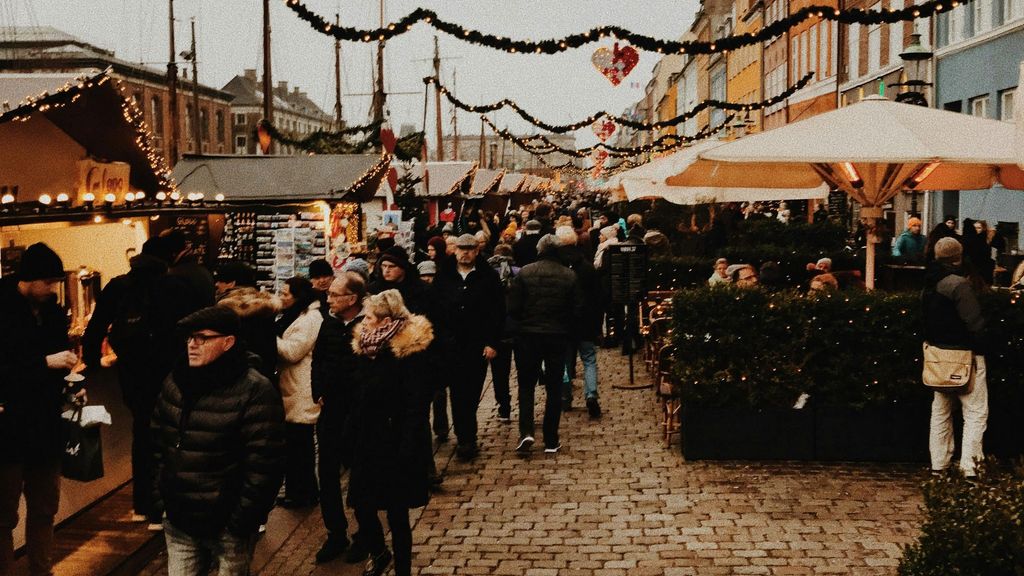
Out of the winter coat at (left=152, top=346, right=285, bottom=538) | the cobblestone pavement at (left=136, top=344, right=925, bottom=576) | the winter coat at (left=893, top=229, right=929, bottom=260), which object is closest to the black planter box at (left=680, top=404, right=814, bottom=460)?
the cobblestone pavement at (left=136, top=344, right=925, bottom=576)

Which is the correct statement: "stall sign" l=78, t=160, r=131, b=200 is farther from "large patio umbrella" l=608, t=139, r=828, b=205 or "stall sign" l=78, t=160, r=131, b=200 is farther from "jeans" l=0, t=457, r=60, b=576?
"large patio umbrella" l=608, t=139, r=828, b=205

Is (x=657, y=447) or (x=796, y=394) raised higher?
(x=796, y=394)

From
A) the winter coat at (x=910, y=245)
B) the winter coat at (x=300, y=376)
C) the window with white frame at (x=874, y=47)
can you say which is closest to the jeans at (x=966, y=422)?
the winter coat at (x=300, y=376)

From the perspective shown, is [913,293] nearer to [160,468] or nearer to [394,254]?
[394,254]

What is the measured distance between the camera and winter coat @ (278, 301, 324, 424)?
755 cm

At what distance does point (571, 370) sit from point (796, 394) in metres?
3.56

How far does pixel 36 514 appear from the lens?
6090 millimetres

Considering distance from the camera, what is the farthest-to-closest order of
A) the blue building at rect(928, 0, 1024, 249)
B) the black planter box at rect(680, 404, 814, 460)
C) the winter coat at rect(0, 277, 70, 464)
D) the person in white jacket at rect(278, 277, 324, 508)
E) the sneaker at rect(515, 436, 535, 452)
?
1. the blue building at rect(928, 0, 1024, 249)
2. the sneaker at rect(515, 436, 535, 452)
3. the black planter box at rect(680, 404, 814, 460)
4. the person in white jacket at rect(278, 277, 324, 508)
5. the winter coat at rect(0, 277, 70, 464)

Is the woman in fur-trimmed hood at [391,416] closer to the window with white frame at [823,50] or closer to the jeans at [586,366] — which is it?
the jeans at [586,366]

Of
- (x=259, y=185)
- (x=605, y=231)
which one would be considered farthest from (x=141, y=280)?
(x=605, y=231)

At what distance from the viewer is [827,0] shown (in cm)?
3716

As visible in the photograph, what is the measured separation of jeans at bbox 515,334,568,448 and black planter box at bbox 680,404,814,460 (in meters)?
1.26

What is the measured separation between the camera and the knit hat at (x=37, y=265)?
6.15 m

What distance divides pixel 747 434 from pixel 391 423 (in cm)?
400
